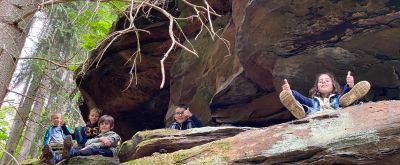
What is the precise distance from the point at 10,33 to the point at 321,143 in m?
5.47

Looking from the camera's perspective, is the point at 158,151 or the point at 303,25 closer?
the point at 158,151

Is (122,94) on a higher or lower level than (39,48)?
lower

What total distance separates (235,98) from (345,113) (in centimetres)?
327

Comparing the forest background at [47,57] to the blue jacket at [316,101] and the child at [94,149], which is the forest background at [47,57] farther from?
the blue jacket at [316,101]

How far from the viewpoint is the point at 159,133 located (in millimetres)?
6863

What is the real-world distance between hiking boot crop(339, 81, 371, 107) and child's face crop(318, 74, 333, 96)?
0.73 m

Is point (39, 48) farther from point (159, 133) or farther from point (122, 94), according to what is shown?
point (159, 133)

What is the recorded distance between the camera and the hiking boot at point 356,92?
5.66 m

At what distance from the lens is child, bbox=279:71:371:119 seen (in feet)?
18.7

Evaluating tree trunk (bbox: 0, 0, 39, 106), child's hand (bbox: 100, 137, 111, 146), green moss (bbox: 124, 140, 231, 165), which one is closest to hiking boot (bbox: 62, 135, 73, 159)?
child's hand (bbox: 100, 137, 111, 146)

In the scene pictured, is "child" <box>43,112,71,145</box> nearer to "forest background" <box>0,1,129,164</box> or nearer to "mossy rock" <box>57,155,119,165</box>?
"mossy rock" <box>57,155,119,165</box>

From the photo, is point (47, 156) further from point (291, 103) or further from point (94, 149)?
point (291, 103)

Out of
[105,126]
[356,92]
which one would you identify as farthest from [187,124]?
[356,92]

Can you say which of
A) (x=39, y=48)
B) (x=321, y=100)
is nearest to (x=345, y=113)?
(x=321, y=100)
